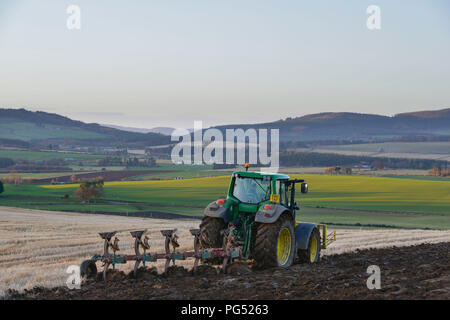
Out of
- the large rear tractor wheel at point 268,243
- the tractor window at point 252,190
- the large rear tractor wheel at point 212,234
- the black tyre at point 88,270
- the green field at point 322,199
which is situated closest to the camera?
the black tyre at point 88,270

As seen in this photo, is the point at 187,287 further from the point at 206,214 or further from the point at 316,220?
the point at 316,220

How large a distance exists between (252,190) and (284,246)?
1.43 meters

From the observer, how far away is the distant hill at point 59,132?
477 ft

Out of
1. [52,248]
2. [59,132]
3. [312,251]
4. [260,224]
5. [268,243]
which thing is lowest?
[52,248]

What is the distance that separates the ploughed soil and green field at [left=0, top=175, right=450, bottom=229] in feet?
76.9

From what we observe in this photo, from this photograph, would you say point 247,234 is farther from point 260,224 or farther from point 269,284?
point 269,284

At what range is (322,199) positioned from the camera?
51.0 m

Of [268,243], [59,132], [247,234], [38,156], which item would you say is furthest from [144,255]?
[59,132]

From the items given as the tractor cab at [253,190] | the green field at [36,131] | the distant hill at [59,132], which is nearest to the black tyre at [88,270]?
the tractor cab at [253,190]

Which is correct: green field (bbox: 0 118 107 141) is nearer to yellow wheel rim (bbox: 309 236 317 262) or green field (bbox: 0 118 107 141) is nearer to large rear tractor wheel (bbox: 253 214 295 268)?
yellow wheel rim (bbox: 309 236 317 262)

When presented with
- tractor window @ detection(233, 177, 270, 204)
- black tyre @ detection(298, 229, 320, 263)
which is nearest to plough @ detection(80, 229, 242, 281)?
tractor window @ detection(233, 177, 270, 204)

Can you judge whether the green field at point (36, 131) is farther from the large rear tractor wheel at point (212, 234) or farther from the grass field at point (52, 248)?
the large rear tractor wheel at point (212, 234)
